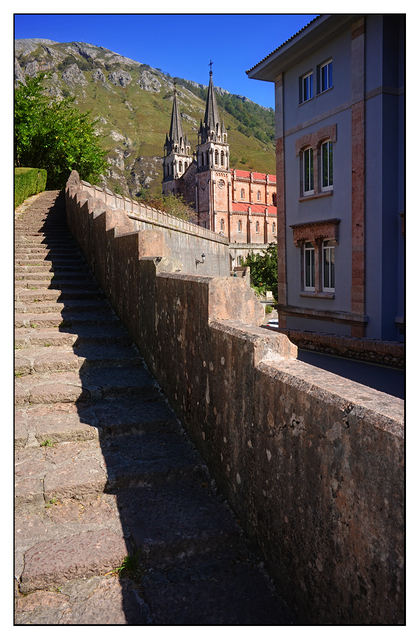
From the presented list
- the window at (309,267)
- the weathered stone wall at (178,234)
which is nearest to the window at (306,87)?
the window at (309,267)

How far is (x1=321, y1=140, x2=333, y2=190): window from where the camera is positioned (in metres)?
16.9

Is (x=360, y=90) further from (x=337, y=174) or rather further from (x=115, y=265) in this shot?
(x=115, y=265)

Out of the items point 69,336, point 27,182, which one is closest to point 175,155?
point 27,182

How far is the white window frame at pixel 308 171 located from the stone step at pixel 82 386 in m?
14.8

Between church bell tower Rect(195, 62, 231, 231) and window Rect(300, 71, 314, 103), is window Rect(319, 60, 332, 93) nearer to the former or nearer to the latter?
window Rect(300, 71, 314, 103)

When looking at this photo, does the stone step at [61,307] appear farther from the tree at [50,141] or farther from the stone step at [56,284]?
the tree at [50,141]

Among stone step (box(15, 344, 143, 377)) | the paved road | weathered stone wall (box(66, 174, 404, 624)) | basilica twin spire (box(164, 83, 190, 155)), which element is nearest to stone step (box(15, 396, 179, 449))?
weathered stone wall (box(66, 174, 404, 624))

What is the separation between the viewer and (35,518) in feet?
10.1

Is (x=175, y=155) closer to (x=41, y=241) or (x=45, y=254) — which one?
(x=41, y=241)

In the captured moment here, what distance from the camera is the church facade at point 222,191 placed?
8850cm

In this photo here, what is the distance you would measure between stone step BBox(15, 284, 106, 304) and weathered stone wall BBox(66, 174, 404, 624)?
4.15 m

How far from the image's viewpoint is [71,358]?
5.57 metres

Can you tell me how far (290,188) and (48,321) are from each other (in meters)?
Answer: 14.9

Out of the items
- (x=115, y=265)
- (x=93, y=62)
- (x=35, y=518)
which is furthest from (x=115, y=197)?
(x=93, y=62)
